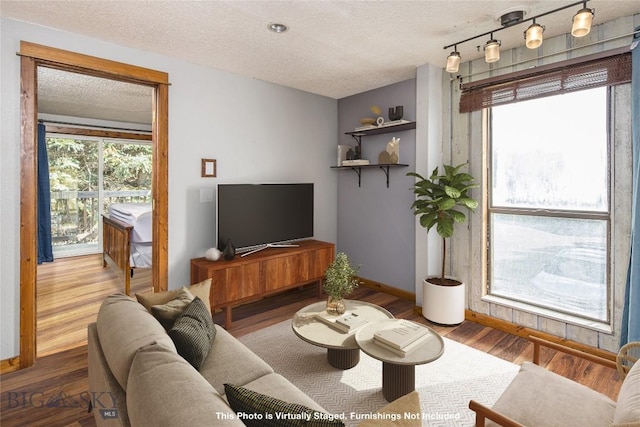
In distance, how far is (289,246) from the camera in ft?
12.7

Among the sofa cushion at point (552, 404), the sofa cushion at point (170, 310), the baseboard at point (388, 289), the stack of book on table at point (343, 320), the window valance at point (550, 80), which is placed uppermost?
the window valance at point (550, 80)

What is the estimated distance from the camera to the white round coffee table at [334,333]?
2082 mm

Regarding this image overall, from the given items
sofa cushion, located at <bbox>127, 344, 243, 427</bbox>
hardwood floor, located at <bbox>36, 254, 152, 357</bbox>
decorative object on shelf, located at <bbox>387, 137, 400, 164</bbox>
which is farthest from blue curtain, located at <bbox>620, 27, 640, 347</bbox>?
hardwood floor, located at <bbox>36, 254, 152, 357</bbox>

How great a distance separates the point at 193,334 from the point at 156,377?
0.56 m

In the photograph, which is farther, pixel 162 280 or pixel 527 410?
pixel 162 280

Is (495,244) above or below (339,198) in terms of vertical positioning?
below

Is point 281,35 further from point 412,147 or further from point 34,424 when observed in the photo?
point 34,424

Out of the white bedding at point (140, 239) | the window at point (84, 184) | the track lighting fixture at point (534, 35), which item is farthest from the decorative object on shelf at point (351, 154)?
the window at point (84, 184)

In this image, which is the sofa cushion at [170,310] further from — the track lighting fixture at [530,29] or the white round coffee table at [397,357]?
the track lighting fixture at [530,29]

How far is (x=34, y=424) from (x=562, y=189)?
408 cm

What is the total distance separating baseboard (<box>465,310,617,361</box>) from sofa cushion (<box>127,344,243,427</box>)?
283cm

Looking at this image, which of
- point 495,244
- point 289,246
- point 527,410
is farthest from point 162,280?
point 495,244

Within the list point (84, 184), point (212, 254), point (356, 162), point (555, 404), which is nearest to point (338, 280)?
point (555, 404)

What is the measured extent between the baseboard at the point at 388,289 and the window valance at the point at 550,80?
2127 mm
